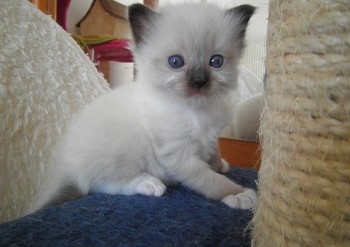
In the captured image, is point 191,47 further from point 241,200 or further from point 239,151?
point 239,151

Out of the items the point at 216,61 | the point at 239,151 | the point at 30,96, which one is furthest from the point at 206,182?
the point at 239,151

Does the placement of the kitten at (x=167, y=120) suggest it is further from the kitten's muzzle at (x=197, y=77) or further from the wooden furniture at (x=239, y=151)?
the wooden furniture at (x=239, y=151)

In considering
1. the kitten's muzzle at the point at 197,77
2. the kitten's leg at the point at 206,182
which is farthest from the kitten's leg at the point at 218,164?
the kitten's muzzle at the point at 197,77

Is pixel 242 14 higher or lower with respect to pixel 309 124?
higher

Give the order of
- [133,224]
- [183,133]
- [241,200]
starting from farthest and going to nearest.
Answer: [183,133] < [241,200] < [133,224]

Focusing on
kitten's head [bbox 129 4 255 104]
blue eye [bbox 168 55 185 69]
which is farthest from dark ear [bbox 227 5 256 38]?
blue eye [bbox 168 55 185 69]
